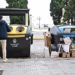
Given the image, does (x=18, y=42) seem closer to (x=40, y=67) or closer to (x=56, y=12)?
(x=40, y=67)

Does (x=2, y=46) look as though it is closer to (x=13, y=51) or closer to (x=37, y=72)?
(x=13, y=51)

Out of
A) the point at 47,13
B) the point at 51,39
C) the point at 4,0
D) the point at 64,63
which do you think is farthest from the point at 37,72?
the point at 47,13

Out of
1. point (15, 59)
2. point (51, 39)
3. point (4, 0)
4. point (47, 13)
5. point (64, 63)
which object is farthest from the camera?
point (47, 13)

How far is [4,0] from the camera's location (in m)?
50.5

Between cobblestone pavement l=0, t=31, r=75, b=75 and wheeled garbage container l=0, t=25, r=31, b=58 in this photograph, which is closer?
cobblestone pavement l=0, t=31, r=75, b=75

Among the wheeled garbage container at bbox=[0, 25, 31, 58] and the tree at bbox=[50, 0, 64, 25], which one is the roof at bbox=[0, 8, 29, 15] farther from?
the tree at bbox=[50, 0, 64, 25]

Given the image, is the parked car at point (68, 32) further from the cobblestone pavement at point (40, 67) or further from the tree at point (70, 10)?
the tree at point (70, 10)

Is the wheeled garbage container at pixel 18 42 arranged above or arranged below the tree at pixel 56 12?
below

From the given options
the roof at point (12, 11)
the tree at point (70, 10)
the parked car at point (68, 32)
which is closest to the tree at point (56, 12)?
the tree at point (70, 10)

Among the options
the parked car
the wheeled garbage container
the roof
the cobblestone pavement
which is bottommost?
the cobblestone pavement

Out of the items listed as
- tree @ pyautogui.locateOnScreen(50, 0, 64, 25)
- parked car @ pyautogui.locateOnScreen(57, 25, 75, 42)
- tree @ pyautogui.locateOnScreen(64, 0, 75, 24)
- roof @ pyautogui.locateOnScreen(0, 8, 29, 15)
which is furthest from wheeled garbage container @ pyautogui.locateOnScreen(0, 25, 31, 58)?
tree @ pyautogui.locateOnScreen(50, 0, 64, 25)

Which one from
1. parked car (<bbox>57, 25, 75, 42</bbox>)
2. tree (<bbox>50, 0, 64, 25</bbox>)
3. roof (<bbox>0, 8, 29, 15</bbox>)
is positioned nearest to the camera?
parked car (<bbox>57, 25, 75, 42</bbox>)

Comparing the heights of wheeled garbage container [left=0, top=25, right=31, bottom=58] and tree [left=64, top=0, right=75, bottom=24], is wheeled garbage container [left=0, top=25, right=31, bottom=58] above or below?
below

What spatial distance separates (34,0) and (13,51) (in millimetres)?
58307
